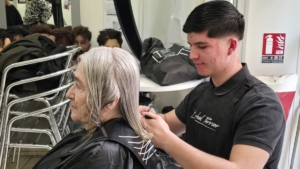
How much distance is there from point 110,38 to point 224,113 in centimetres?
127

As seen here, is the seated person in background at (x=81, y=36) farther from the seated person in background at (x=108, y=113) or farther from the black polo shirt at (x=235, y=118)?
the seated person in background at (x=108, y=113)

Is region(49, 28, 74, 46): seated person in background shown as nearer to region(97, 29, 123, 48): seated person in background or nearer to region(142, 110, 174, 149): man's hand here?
region(97, 29, 123, 48): seated person in background

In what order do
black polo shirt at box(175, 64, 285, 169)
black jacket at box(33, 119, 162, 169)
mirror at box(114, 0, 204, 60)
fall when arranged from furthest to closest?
mirror at box(114, 0, 204, 60) < black polo shirt at box(175, 64, 285, 169) < black jacket at box(33, 119, 162, 169)

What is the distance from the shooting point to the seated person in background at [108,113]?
2.89ft

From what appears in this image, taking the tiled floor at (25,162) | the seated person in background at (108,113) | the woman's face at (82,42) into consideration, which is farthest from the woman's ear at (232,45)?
the tiled floor at (25,162)

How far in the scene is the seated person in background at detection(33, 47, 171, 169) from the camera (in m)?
0.88

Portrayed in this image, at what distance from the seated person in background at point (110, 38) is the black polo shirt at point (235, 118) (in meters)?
1.02

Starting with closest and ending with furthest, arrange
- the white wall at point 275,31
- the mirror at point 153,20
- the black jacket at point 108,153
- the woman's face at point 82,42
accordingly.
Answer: the black jacket at point 108,153 → the white wall at point 275,31 → the mirror at point 153,20 → the woman's face at point 82,42

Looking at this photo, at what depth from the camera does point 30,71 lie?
1539 millimetres

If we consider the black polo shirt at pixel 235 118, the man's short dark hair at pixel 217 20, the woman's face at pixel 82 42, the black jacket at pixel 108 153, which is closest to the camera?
the black jacket at pixel 108 153

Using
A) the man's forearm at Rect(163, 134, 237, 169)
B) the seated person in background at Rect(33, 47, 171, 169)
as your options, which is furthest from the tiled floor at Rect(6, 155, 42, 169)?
the man's forearm at Rect(163, 134, 237, 169)

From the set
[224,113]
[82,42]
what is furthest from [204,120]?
[82,42]

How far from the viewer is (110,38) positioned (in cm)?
217

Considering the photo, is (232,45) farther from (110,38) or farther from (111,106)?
(110,38)
